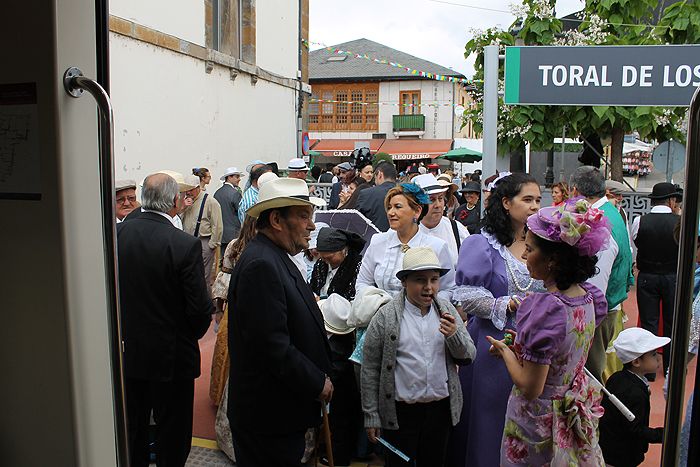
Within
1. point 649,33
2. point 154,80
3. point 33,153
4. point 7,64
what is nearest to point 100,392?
point 33,153

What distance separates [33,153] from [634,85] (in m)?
5.14

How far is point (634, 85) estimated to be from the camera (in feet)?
18.7

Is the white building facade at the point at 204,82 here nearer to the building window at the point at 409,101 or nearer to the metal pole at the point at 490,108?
the metal pole at the point at 490,108

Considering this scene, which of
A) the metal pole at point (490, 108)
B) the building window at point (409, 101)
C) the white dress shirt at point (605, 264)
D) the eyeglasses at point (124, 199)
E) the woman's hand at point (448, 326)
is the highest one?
the building window at point (409, 101)

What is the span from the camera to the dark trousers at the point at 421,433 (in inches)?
146

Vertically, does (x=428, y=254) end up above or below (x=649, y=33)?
below

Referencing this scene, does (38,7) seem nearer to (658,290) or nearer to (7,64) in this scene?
(7,64)

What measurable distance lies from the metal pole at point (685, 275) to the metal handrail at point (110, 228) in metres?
1.32

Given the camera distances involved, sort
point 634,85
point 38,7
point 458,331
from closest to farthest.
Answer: point 38,7 < point 458,331 < point 634,85

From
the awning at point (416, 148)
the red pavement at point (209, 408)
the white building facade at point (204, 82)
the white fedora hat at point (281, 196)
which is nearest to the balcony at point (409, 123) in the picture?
the awning at point (416, 148)

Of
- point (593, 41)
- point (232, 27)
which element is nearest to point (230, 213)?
point (593, 41)

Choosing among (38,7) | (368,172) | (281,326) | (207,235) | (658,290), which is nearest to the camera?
(38,7)

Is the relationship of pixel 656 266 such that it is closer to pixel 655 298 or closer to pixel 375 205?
pixel 655 298

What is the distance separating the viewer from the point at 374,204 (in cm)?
716
